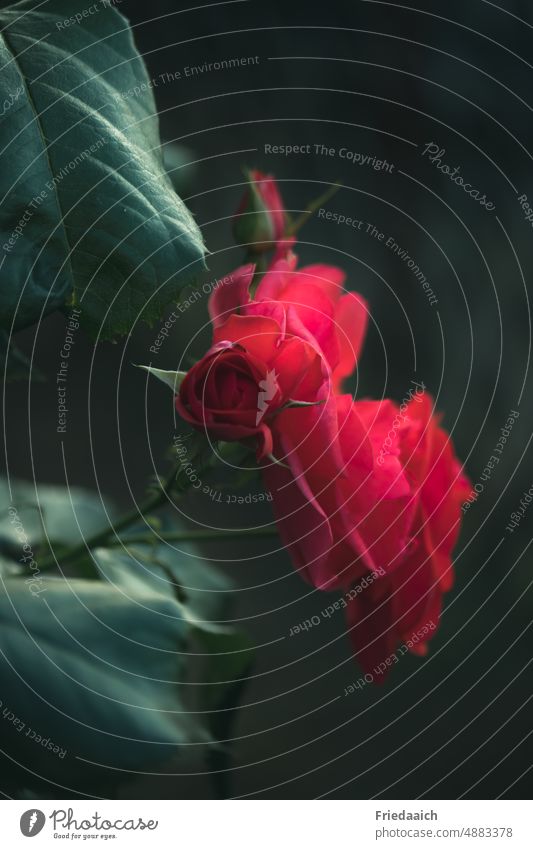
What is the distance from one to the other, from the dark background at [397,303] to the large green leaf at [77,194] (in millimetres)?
167

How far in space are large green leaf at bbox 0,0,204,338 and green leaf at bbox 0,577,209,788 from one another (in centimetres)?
11

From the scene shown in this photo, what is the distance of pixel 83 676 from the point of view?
0.33 metres

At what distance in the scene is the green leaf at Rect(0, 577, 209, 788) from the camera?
33cm

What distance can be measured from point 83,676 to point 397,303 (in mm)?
272

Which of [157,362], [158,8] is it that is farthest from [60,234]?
[158,8]

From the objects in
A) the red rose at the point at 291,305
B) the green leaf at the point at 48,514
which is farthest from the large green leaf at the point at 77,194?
the green leaf at the point at 48,514

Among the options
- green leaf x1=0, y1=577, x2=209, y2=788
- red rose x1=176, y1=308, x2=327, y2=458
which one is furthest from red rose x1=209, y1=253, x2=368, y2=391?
green leaf x1=0, y1=577, x2=209, y2=788

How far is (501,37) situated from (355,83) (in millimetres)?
85

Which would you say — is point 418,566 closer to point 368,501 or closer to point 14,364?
point 368,501

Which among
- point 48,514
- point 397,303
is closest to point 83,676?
point 48,514

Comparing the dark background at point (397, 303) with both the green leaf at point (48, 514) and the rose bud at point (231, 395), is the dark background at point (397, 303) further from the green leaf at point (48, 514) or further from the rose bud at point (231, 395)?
the rose bud at point (231, 395)

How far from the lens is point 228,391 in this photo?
0.26 m

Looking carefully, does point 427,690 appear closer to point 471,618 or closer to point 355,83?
point 471,618

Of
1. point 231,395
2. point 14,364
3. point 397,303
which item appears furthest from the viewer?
point 397,303
